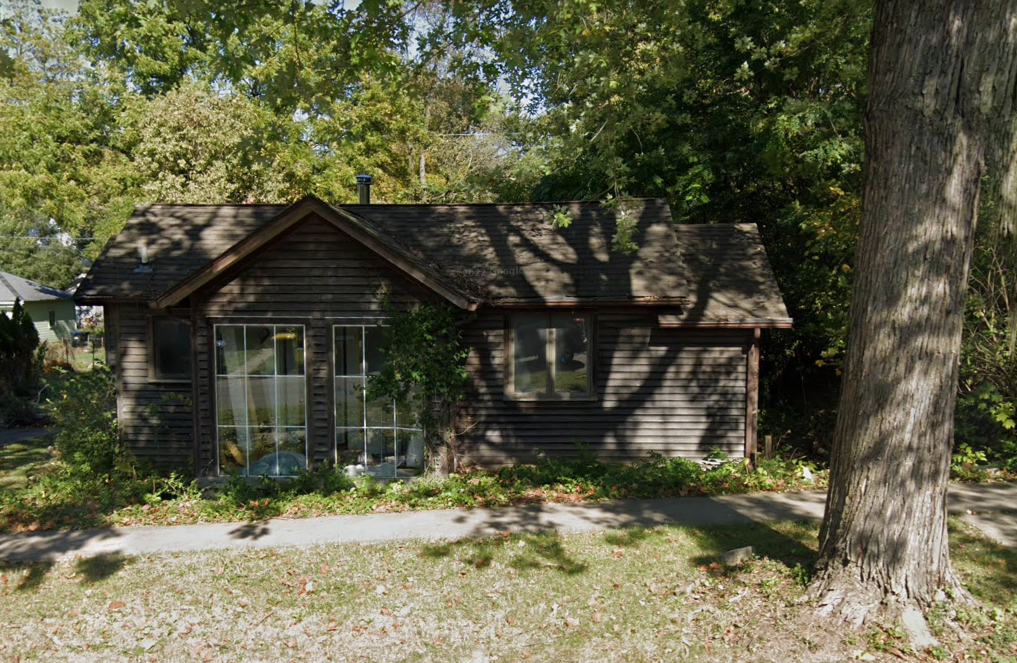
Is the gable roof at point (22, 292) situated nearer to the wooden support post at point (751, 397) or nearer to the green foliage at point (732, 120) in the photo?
the green foliage at point (732, 120)

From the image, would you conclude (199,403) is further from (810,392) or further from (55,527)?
(810,392)

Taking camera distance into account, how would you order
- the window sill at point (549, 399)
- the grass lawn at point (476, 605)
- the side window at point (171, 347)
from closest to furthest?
the grass lawn at point (476, 605) → the window sill at point (549, 399) → the side window at point (171, 347)

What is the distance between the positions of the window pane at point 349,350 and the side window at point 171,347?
3.18 metres

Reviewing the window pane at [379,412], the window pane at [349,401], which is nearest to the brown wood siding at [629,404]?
the window pane at [379,412]

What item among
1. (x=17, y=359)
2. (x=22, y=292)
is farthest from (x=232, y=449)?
(x=22, y=292)

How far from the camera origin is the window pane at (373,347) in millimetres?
11664

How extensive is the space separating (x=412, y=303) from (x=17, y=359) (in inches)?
719

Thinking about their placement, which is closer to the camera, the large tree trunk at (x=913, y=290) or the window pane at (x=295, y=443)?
the large tree trunk at (x=913, y=290)

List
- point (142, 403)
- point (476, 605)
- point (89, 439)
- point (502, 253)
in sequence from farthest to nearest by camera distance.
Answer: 1. point (502, 253)
2. point (142, 403)
3. point (89, 439)
4. point (476, 605)

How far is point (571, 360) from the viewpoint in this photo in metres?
12.4

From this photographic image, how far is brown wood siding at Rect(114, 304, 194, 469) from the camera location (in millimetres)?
12781

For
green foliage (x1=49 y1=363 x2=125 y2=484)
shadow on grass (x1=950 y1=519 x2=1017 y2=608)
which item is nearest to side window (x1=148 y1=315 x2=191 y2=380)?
green foliage (x1=49 y1=363 x2=125 y2=484)

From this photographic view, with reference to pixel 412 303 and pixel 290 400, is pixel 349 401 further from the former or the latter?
pixel 412 303

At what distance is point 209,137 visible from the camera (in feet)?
82.9
